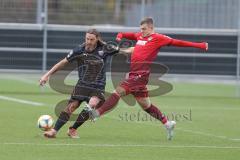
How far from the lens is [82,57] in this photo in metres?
13.8

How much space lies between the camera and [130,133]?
14703 mm

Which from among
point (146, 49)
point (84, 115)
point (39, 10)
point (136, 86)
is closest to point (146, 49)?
point (146, 49)

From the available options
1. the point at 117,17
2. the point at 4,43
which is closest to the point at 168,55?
the point at 117,17

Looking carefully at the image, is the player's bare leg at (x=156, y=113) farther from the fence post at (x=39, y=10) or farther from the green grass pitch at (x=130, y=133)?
the fence post at (x=39, y=10)

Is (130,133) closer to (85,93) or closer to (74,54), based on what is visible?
(85,93)

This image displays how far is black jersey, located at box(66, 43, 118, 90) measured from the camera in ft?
45.1

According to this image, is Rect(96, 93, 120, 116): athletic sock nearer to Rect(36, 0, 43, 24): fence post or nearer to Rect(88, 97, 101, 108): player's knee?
Rect(88, 97, 101, 108): player's knee

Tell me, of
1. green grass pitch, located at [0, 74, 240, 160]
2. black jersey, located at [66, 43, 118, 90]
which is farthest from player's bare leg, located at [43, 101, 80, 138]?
black jersey, located at [66, 43, 118, 90]

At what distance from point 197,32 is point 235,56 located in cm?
129

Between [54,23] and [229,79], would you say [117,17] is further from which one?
[229,79]

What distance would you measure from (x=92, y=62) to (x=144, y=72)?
94 centimetres

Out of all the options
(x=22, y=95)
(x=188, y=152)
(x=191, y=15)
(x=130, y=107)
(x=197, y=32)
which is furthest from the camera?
(x=191, y=15)

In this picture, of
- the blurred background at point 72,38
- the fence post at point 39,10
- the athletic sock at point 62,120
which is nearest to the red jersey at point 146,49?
the athletic sock at point 62,120

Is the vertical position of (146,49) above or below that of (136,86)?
above
